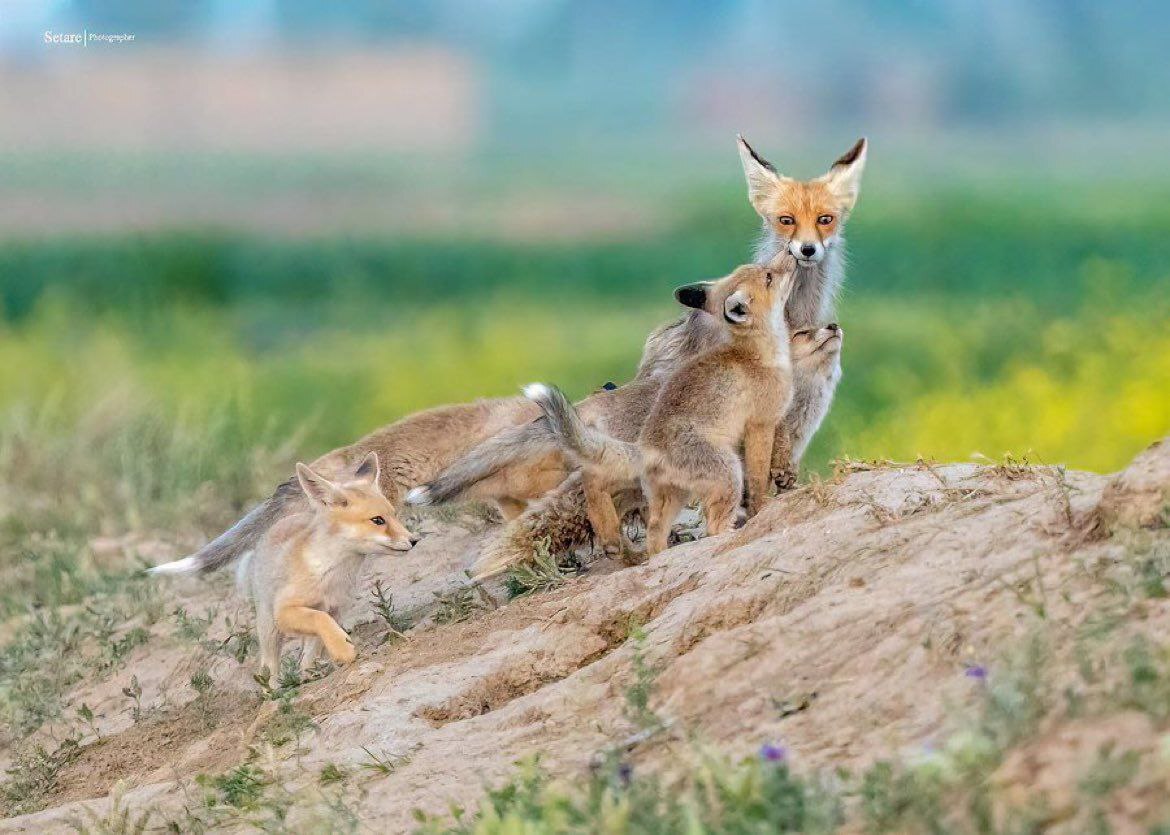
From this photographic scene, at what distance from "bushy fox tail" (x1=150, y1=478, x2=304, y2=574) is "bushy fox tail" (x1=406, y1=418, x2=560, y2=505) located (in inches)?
32.2

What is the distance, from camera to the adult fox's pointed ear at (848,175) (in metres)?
7.93

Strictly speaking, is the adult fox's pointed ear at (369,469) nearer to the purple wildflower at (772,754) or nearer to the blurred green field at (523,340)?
the blurred green field at (523,340)

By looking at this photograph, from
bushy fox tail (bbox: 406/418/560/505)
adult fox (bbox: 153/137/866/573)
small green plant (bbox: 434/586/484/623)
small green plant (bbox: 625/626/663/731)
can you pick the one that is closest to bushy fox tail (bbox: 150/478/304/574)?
adult fox (bbox: 153/137/866/573)

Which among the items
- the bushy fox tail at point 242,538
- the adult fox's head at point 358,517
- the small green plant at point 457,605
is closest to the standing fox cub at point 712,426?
the small green plant at point 457,605

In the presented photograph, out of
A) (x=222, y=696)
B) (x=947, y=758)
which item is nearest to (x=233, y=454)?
(x=222, y=696)

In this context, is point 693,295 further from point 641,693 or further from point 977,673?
point 977,673

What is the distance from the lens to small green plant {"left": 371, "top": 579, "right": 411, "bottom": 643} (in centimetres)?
671

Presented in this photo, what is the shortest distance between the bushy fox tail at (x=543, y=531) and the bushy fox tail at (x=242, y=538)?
1101mm

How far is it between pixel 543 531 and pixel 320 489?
0.92m

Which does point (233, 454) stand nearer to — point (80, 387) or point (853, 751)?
point (80, 387)

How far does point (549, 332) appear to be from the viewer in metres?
11.7

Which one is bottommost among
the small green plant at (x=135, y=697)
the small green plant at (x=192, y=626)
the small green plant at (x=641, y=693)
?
the small green plant at (x=135, y=697)

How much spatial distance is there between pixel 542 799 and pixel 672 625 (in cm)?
134

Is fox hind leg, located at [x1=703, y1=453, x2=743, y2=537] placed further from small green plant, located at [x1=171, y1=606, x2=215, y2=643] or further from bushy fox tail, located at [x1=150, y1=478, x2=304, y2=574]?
small green plant, located at [x1=171, y1=606, x2=215, y2=643]
